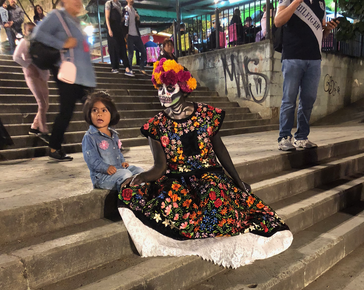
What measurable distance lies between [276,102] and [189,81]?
5952 mm

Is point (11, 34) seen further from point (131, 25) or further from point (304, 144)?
point (304, 144)

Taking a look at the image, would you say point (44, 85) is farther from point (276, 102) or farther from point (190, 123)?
point (276, 102)

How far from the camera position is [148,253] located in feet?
6.50

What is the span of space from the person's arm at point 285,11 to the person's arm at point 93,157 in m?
2.62

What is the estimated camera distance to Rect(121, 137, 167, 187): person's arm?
7.23 ft

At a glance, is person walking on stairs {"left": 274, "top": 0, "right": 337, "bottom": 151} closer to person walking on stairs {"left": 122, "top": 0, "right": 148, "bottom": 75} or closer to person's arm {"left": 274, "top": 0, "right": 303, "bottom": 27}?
person's arm {"left": 274, "top": 0, "right": 303, "bottom": 27}

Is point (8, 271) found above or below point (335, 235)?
above

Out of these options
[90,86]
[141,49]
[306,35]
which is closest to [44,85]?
[90,86]

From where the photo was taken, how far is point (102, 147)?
97.1 inches

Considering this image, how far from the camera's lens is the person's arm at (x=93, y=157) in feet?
7.71

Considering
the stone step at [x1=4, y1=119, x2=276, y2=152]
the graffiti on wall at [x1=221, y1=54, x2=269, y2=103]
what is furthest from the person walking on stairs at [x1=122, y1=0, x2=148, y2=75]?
the stone step at [x1=4, y1=119, x2=276, y2=152]

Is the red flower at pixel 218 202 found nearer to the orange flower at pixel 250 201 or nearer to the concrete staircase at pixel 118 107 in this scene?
the orange flower at pixel 250 201

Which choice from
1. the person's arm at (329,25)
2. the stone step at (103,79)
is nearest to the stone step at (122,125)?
the stone step at (103,79)

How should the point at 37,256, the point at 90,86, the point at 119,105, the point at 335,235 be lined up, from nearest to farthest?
1. the point at 37,256
2. the point at 335,235
3. the point at 90,86
4. the point at 119,105
